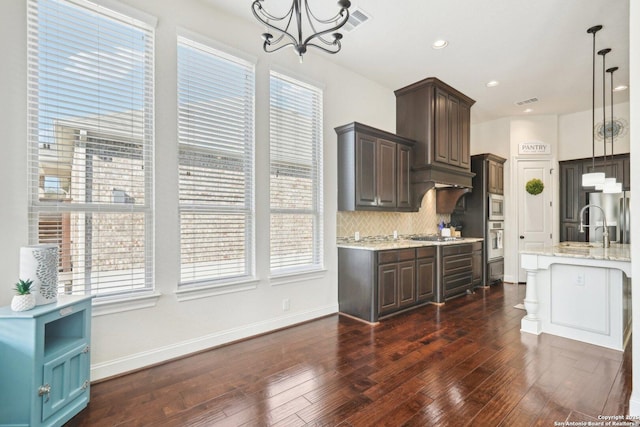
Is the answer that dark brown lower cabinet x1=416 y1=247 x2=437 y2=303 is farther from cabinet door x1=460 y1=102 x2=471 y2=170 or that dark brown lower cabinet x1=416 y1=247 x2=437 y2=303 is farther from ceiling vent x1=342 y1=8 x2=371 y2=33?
ceiling vent x1=342 y1=8 x2=371 y2=33

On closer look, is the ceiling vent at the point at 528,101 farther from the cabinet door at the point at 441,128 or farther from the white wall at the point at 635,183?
the white wall at the point at 635,183

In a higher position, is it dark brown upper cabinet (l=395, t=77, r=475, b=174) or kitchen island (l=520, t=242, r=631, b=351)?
dark brown upper cabinet (l=395, t=77, r=475, b=174)

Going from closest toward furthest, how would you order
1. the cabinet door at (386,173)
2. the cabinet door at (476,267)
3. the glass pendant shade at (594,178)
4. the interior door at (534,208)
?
the glass pendant shade at (594,178) → the cabinet door at (386,173) → the cabinet door at (476,267) → the interior door at (534,208)

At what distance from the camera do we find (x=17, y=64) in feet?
6.93

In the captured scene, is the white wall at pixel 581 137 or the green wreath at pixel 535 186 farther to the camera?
the green wreath at pixel 535 186

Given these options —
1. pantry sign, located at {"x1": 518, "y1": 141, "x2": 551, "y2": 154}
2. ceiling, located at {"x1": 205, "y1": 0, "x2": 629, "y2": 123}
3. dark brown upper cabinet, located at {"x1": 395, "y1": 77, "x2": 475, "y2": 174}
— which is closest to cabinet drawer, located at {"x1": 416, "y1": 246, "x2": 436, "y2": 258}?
dark brown upper cabinet, located at {"x1": 395, "y1": 77, "x2": 475, "y2": 174}

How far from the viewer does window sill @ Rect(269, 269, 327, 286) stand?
3533 millimetres

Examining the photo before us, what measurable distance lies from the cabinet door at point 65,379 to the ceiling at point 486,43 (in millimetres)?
3244

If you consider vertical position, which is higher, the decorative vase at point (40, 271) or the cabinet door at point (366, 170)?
the cabinet door at point (366, 170)

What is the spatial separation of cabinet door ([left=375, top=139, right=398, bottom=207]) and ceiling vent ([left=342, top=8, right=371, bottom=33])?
1.42 metres

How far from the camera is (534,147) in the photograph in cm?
625

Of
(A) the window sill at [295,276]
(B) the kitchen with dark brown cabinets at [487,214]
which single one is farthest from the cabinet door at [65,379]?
(B) the kitchen with dark brown cabinets at [487,214]

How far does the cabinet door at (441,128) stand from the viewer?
4633 mm

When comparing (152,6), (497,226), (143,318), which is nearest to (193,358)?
(143,318)
